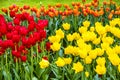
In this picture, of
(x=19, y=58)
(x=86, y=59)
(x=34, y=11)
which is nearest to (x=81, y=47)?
(x=86, y=59)

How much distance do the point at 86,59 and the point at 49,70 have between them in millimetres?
864

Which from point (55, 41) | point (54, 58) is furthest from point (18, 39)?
point (54, 58)

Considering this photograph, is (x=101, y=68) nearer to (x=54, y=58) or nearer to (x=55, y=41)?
(x=55, y=41)

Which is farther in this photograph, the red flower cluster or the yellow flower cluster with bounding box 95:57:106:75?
the red flower cluster

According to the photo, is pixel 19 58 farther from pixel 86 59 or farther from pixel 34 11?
pixel 34 11

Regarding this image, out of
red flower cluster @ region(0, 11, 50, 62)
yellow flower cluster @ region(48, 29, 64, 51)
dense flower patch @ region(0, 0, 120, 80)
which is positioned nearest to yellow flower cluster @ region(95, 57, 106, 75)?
dense flower patch @ region(0, 0, 120, 80)

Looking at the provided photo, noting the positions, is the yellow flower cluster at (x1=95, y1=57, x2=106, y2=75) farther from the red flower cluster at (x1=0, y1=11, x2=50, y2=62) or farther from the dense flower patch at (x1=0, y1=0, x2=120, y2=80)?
the red flower cluster at (x1=0, y1=11, x2=50, y2=62)

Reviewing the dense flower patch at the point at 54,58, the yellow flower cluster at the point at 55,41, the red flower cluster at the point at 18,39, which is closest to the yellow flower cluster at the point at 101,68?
the dense flower patch at the point at 54,58

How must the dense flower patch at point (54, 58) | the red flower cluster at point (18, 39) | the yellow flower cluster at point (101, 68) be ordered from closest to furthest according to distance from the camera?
the yellow flower cluster at point (101, 68) → the dense flower patch at point (54, 58) → the red flower cluster at point (18, 39)

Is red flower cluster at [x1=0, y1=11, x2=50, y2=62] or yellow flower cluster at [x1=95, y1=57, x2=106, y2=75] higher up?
red flower cluster at [x1=0, y1=11, x2=50, y2=62]

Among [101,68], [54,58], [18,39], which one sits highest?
[18,39]

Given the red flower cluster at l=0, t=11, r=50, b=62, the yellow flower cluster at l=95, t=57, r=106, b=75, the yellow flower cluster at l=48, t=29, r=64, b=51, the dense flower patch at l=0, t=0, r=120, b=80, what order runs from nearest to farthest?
the yellow flower cluster at l=95, t=57, r=106, b=75 → the dense flower patch at l=0, t=0, r=120, b=80 → the red flower cluster at l=0, t=11, r=50, b=62 → the yellow flower cluster at l=48, t=29, r=64, b=51

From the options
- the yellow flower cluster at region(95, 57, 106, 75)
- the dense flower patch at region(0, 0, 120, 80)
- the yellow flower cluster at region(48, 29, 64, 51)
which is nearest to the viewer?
the yellow flower cluster at region(95, 57, 106, 75)

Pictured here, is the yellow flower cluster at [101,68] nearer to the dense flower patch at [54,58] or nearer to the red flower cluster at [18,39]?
the dense flower patch at [54,58]
